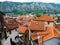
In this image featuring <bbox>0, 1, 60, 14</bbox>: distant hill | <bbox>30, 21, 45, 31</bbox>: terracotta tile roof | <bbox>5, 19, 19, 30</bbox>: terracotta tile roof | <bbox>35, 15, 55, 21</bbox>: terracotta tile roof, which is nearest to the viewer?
<bbox>5, 19, 19, 30</bbox>: terracotta tile roof

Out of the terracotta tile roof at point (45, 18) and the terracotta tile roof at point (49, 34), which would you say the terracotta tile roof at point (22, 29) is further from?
the terracotta tile roof at point (45, 18)

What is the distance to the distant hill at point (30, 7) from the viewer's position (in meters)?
3.15

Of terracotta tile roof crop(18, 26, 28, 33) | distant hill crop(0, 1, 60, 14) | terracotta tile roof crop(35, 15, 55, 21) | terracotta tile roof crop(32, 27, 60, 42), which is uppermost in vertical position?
distant hill crop(0, 1, 60, 14)

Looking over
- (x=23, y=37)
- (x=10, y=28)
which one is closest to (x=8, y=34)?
(x=10, y=28)

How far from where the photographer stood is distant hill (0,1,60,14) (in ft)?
10.3

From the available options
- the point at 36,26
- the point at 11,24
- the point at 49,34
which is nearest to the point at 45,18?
the point at 36,26

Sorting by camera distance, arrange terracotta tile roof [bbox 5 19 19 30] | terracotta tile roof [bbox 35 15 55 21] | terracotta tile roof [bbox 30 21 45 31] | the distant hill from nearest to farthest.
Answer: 1. terracotta tile roof [bbox 5 19 19 30]
2. the distant hill
3. terracotta tile roof [bbox 30 21 45 31]
4. terracotta tile roof [bbox 35 15 55 21]

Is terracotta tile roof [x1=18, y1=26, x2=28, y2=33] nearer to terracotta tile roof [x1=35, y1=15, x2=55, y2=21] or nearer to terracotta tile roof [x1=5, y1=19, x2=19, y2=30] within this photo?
terracotta tile roof [x1=5, y1=19, x2=19, y2=30]

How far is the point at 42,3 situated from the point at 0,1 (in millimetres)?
703

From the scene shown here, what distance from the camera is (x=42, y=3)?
132 inches

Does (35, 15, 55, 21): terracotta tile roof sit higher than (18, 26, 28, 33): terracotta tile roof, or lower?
higher

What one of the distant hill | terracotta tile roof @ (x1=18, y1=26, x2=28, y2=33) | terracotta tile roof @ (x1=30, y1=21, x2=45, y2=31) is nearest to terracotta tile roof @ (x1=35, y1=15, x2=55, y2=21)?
the distant hill

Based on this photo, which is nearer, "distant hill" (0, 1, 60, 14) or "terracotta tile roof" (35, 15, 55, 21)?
"distant hill" (0, 1, 60, 14)

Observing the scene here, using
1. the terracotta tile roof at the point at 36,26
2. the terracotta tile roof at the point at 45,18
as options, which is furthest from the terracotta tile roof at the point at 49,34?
the terracotta tile roof at the point at 45,18
